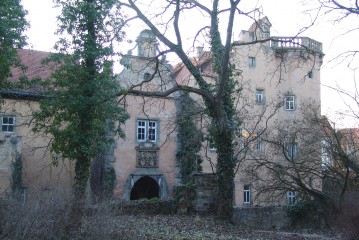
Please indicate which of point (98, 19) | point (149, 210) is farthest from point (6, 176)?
point (98, 19)

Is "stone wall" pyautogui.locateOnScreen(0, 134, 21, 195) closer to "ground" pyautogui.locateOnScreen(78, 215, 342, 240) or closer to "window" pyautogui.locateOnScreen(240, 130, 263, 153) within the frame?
"ground" pyautogui.locateOnScreen(78, 215, 342, 240)

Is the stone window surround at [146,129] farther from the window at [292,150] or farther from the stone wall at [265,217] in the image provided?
the window at [292,150]

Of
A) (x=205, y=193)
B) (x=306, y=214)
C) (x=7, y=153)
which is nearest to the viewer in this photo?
(x=205, y=193)

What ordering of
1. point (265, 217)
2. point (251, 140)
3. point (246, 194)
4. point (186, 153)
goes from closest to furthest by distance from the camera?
point (251, 140), point (265, 217), point (186, 153), point (246, 194)

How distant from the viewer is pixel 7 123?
2544cm

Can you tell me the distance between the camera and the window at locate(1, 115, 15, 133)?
25.3m

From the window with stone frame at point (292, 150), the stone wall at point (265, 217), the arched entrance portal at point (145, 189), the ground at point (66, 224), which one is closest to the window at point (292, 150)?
the window with stone frame at point (292, 150)

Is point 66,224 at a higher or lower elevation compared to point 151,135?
lower

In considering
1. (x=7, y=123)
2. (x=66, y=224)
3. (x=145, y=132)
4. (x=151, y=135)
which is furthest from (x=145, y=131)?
(x=66, y=224)

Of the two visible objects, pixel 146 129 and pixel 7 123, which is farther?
pixel 146 129

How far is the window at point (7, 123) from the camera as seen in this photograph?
82.9ft

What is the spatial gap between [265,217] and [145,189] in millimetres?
8714

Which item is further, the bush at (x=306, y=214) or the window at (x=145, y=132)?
the window at (x=145, y=132)

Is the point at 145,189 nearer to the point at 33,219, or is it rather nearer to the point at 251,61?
the point at 251,61
